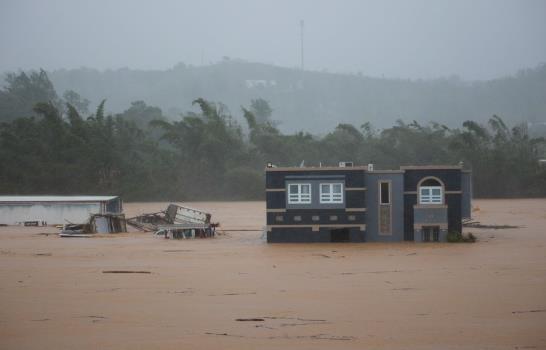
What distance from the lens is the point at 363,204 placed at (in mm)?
35156

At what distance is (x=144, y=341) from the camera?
16.4 metres

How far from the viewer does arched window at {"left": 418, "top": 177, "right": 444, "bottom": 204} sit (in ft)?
116

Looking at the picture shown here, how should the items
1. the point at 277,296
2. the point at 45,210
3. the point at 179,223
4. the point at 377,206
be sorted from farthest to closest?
the point at 45,210, the point at 179,223, the point at 377,206, the point at 277,296

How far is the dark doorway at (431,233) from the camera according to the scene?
3538 cm

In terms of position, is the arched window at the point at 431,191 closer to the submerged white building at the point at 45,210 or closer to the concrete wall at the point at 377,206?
the concrete wall at the point at 377,206

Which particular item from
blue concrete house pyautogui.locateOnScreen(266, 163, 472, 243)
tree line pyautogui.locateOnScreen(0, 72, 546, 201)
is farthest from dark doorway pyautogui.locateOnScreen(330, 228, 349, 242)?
tree line pyautogui.locateOnScreen(0, 72, 546, 201)

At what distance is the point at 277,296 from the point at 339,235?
14.6 meters

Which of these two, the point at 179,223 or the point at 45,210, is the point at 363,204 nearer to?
the point at 179,223

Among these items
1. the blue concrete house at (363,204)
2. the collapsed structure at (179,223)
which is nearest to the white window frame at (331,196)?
the blue concrete house at (363,204)

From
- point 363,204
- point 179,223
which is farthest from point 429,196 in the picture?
point 179,223

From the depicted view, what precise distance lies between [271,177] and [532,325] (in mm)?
19320

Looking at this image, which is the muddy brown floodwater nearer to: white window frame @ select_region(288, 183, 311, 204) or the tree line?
white window frame @ select_region(288, 183, 311, 204)

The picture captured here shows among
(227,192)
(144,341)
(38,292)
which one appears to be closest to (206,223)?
(38,292)

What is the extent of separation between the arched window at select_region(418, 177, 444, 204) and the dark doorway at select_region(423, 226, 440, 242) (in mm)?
1218
